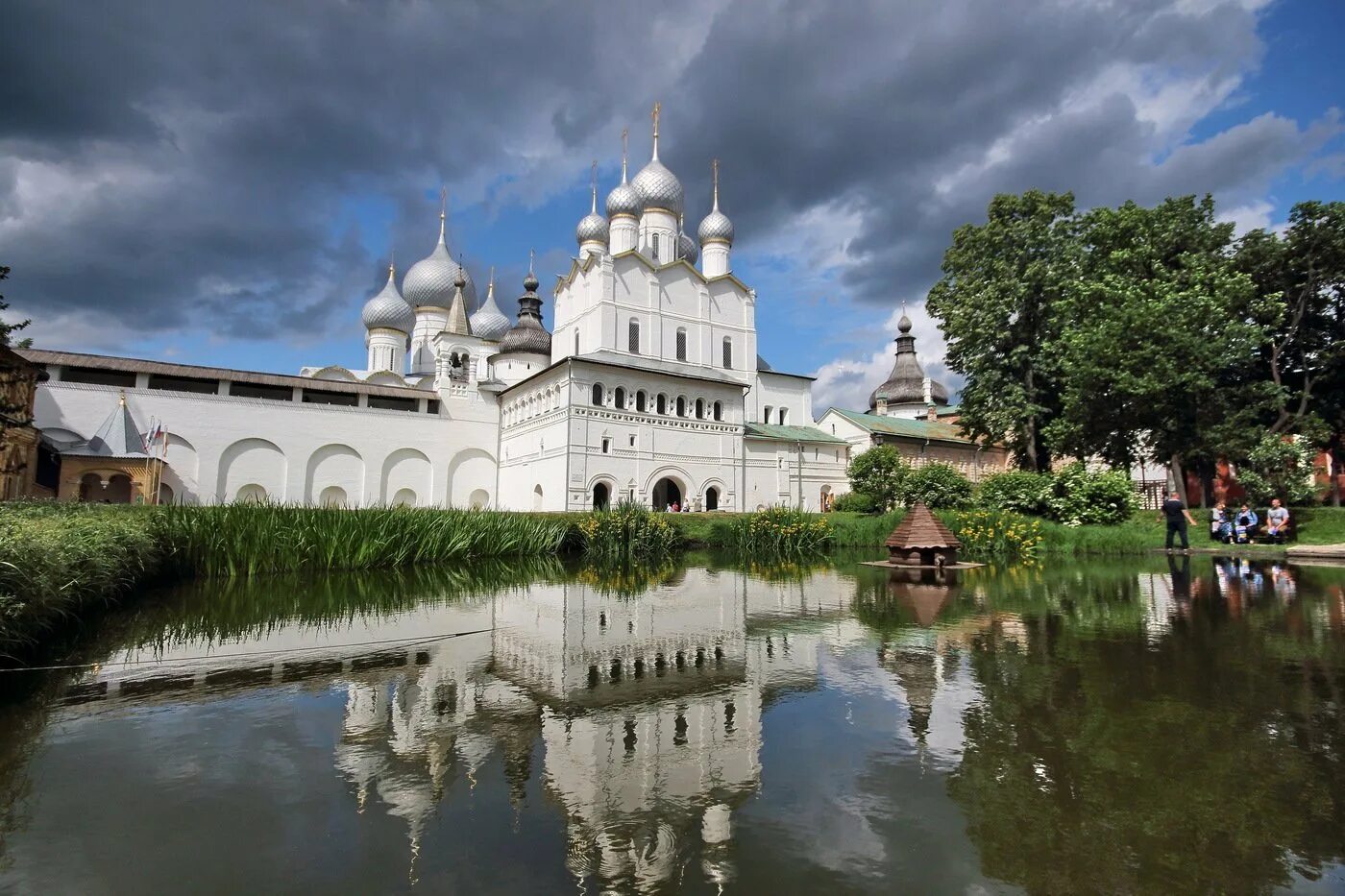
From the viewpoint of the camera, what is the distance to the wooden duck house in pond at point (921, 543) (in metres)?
13.2

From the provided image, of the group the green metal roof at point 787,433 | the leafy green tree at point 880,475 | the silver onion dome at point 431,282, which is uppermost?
the silver onion dome at point 431,282

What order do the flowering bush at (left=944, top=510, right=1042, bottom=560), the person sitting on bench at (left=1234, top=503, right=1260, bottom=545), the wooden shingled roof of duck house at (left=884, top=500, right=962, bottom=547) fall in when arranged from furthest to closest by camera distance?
the person sitting on bench at (left=1234, top=503, right=1260, bottom=545)
the flowering bush at (left=944, top=510, right=1042, bottom=560)
the wooden shingled roof of duck house at (left=884, top=500, right=962, bottom=547)

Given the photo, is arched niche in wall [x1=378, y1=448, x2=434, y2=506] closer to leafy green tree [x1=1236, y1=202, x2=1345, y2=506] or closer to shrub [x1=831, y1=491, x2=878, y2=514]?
shrub [x1=831, y1=491, x2=878, y2=514]

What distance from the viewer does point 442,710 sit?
413cm

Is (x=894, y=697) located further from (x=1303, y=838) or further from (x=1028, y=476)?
(x=1028, y=476)

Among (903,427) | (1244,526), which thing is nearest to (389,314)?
(903,427)

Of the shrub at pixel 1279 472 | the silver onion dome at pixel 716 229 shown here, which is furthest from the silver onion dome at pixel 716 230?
the shrub at pixel 1279 472

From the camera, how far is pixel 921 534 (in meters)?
13.4

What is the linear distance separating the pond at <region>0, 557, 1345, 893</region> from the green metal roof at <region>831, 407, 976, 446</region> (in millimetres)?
28825

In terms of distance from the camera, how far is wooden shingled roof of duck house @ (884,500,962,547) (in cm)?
1320

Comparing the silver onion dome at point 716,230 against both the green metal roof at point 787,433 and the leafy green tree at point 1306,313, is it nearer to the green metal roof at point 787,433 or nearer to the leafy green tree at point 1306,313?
the green metal roof at point 787,433

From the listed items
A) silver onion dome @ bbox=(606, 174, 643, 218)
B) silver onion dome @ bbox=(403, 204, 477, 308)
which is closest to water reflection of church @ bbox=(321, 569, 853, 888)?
silver onion dome @ bbox=(606, 174, 643, 218)

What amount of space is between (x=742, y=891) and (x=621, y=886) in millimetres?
378

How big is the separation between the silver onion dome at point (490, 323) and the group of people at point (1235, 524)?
1378 inches
